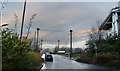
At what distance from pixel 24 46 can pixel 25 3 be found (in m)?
5.00

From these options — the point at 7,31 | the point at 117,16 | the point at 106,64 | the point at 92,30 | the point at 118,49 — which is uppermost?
the point at 117,16

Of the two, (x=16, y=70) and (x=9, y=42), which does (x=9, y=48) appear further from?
(x=16, y=70)

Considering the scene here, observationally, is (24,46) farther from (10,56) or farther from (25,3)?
(25,3)

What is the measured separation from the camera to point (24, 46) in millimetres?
10609

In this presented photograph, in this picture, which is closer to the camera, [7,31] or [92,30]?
[7,31]

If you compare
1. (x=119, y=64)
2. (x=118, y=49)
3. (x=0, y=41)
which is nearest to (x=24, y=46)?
(x=0, y=41)

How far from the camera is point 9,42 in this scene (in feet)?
28.6

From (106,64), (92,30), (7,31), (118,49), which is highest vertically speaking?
(92,30)

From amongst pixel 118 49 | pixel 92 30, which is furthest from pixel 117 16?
pixel 118 49

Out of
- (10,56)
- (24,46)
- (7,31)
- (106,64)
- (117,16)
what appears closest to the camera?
(10,56)

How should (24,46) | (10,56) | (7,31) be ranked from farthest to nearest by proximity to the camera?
(24,46), (7,31), (10,56)

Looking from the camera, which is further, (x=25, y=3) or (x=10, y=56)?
(x=25, y=3)

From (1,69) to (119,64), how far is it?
10.8m

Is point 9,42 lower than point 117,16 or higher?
lower
